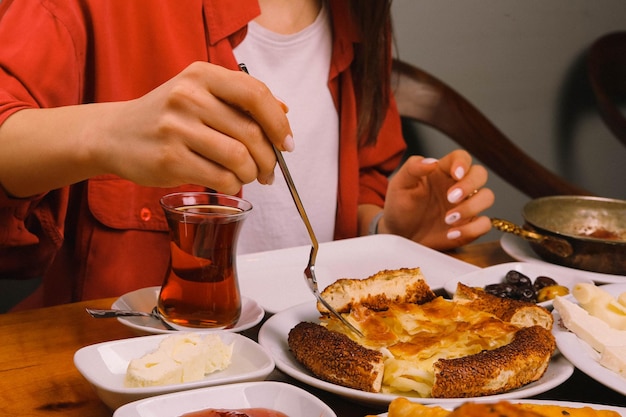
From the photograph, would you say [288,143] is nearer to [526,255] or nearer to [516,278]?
[516,278]

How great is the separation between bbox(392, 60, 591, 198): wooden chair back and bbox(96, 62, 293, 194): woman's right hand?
4.69 feet

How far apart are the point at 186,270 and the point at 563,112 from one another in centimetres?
294

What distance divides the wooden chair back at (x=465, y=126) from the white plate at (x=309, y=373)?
4.72 ft

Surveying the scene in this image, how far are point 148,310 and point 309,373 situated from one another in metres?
0.34

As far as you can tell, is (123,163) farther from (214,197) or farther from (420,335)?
(420,335)

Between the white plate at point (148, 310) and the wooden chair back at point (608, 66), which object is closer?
the white plate at point (148, 310)

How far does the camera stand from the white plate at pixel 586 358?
2.89ft

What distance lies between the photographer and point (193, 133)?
1.01 metres

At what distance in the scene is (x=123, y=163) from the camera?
1103 mm

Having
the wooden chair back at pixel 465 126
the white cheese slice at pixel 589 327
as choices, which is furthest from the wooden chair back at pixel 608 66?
the white cheese slice at pixel 589 327

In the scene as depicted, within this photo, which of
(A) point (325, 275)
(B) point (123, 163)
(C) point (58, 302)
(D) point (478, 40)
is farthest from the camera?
(D) point (478, 40)

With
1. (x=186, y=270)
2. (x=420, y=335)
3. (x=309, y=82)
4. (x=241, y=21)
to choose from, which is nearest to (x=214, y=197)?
(x=186, y=270)

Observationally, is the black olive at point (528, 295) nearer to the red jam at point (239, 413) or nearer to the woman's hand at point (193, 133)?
the woman's hand at point (193, 133)

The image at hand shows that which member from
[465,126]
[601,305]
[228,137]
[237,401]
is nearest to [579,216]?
[601,305]
